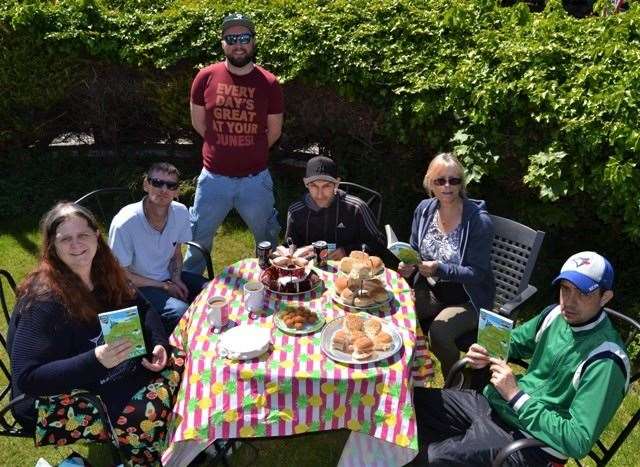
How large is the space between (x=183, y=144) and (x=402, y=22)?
335 cm

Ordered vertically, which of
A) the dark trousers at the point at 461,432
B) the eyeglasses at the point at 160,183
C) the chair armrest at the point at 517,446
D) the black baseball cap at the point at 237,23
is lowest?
the dark trousers at the point at 461,432

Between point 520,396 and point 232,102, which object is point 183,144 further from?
point 520,396

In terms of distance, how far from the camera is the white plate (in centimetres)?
277

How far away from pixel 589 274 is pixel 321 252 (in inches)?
68.8

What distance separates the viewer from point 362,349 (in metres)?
2.80

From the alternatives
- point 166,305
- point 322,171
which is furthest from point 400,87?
point 166,305

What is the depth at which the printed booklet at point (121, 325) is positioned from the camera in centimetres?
258

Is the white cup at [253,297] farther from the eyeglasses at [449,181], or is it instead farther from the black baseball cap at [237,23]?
the black baseball cap at [237,23]

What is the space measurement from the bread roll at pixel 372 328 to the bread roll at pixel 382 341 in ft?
0.09

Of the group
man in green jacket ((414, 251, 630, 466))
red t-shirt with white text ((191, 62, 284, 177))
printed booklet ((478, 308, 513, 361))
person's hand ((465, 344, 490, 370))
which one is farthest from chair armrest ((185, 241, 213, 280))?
printed booklet ((478, 308, 513, 361))

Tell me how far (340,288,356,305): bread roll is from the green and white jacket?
3.05 feet

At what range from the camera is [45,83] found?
267 inches

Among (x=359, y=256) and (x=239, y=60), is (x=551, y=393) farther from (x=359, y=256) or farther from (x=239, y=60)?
(x=239, y=60)

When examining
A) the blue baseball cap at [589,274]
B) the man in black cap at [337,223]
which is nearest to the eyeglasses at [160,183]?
the man in black cap at [337,223]
